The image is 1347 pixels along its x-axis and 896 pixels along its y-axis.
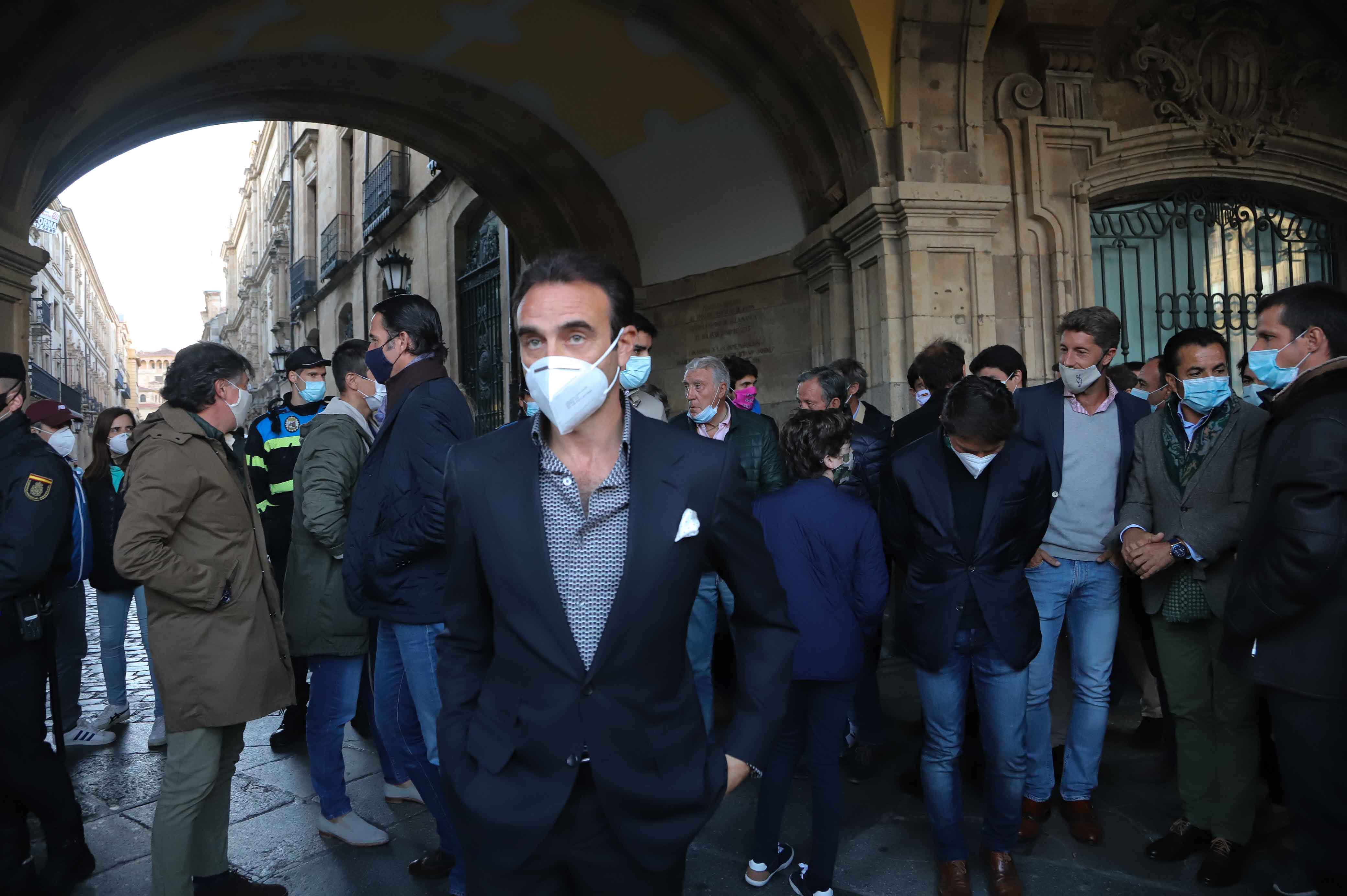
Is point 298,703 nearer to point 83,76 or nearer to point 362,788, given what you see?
point 362,788

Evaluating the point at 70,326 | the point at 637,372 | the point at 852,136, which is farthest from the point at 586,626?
the point at 70,326

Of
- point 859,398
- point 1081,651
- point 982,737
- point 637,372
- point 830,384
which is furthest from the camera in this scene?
point 859,398

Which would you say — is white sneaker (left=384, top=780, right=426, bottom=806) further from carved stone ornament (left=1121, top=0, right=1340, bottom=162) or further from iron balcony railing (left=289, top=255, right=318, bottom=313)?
iron balcony railing (left=289, top=255, right=318, bottom=313)

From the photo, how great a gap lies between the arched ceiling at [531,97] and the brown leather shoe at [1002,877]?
508 centimetres

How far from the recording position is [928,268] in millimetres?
6648

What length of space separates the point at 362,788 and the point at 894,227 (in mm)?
5091

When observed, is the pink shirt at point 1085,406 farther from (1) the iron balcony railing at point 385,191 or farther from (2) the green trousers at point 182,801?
(1) the iron balcony railing at point 385,191

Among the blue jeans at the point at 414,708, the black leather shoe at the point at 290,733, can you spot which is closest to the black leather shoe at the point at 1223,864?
the blue jeans at the point at 414,708

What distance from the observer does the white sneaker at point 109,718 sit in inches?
205

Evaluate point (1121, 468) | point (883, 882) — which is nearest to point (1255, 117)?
point (1121, 468)

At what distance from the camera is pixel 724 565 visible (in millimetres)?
1792

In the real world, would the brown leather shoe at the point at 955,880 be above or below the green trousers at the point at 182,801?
below

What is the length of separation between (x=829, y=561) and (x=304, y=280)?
25.3 m

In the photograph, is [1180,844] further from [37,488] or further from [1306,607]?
[37,488]
